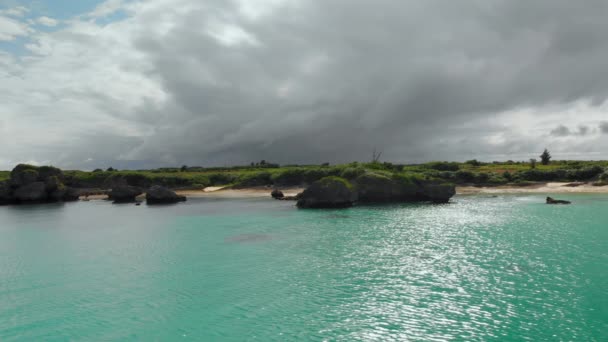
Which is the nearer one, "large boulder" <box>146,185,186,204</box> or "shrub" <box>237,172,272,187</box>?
"large boulder" <box>146,185,186,204</box>

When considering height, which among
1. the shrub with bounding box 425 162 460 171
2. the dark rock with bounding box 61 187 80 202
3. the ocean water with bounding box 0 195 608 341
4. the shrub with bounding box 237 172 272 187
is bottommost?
the ocean water with bounding box 0 195 608 341

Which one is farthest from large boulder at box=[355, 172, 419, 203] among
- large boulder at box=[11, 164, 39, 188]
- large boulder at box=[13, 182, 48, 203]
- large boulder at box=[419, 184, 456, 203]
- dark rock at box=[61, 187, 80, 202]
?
large boulder at box=[11, 164, 39, 188]

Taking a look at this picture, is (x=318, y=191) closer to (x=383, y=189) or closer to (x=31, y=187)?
(x=383, y=189)

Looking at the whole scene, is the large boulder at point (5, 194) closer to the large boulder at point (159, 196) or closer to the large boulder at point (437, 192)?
the large boulder at point (159, 196)

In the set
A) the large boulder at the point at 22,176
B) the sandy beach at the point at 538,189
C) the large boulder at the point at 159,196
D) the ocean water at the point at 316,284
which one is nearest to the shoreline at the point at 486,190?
the sandy beach at the point at 538,189

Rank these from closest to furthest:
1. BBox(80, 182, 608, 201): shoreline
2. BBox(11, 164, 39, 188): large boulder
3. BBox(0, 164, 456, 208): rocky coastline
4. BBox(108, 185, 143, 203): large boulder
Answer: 1. BBox(0, 164, 456, 208): rocky coastline
2. BBox(80, 182, 608, 201): shoreline
3. BBox(108, 185, 143, 203): large boulder
4. BBox(11, 164, 39, 188): large boulder

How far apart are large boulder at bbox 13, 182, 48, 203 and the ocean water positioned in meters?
64.0

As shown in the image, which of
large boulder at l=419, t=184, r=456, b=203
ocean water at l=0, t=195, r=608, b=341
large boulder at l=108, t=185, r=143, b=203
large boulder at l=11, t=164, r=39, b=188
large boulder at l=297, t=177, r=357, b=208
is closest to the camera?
ocean water at l=0, t=195, r=608, b=341

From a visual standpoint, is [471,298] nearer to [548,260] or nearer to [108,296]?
[548,260]

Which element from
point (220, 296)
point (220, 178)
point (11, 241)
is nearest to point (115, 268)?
point (220, 296)

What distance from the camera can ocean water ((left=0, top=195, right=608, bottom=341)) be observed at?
51.9ft

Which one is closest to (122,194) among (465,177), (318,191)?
(318,191)

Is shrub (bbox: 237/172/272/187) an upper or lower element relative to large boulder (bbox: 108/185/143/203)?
upper

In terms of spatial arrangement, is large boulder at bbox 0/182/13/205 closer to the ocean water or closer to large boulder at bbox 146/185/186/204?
large boulder at bbox 146/185/186/204
